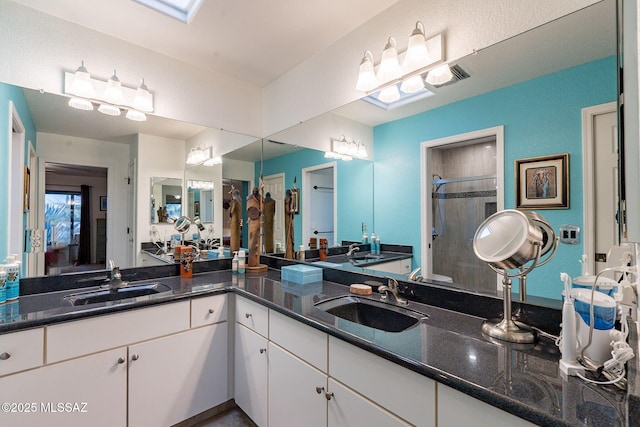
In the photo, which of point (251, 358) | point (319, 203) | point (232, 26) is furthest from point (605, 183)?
point (232, 26)

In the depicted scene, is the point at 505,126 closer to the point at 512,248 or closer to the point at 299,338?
the point at 512,248

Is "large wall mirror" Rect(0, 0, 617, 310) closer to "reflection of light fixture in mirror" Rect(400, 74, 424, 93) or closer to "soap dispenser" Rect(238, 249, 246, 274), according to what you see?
"reflection of light fixture in mirror" Rect(400, 74, 424, 93)

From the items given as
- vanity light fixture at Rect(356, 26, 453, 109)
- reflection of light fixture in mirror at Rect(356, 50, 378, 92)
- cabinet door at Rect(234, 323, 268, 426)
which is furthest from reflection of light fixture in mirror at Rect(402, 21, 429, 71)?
cabinet door at Rect(234, 323, 268, 426)

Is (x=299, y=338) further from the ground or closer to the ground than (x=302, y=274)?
closer to the ground

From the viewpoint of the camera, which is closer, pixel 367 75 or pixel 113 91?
pixel 367 75

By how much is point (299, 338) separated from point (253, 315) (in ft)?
1.45

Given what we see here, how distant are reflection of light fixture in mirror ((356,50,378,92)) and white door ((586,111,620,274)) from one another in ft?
3.58

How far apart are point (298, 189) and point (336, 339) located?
4.91ft

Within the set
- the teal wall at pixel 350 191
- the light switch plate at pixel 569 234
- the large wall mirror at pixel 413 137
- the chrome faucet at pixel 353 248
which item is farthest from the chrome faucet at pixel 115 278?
the light switch plate at pixel 569 234

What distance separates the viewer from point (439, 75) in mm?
1509

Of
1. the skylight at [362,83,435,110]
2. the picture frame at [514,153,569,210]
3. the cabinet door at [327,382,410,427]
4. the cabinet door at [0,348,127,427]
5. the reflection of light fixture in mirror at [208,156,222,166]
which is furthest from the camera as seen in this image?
the reflection of light fixture in mirror at [208,156,222,166]

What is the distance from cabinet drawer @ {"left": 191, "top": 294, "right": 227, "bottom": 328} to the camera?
5.70 feet

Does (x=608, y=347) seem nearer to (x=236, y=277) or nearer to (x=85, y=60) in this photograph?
(x=236, y=277)

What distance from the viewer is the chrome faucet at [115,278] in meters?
1.88
